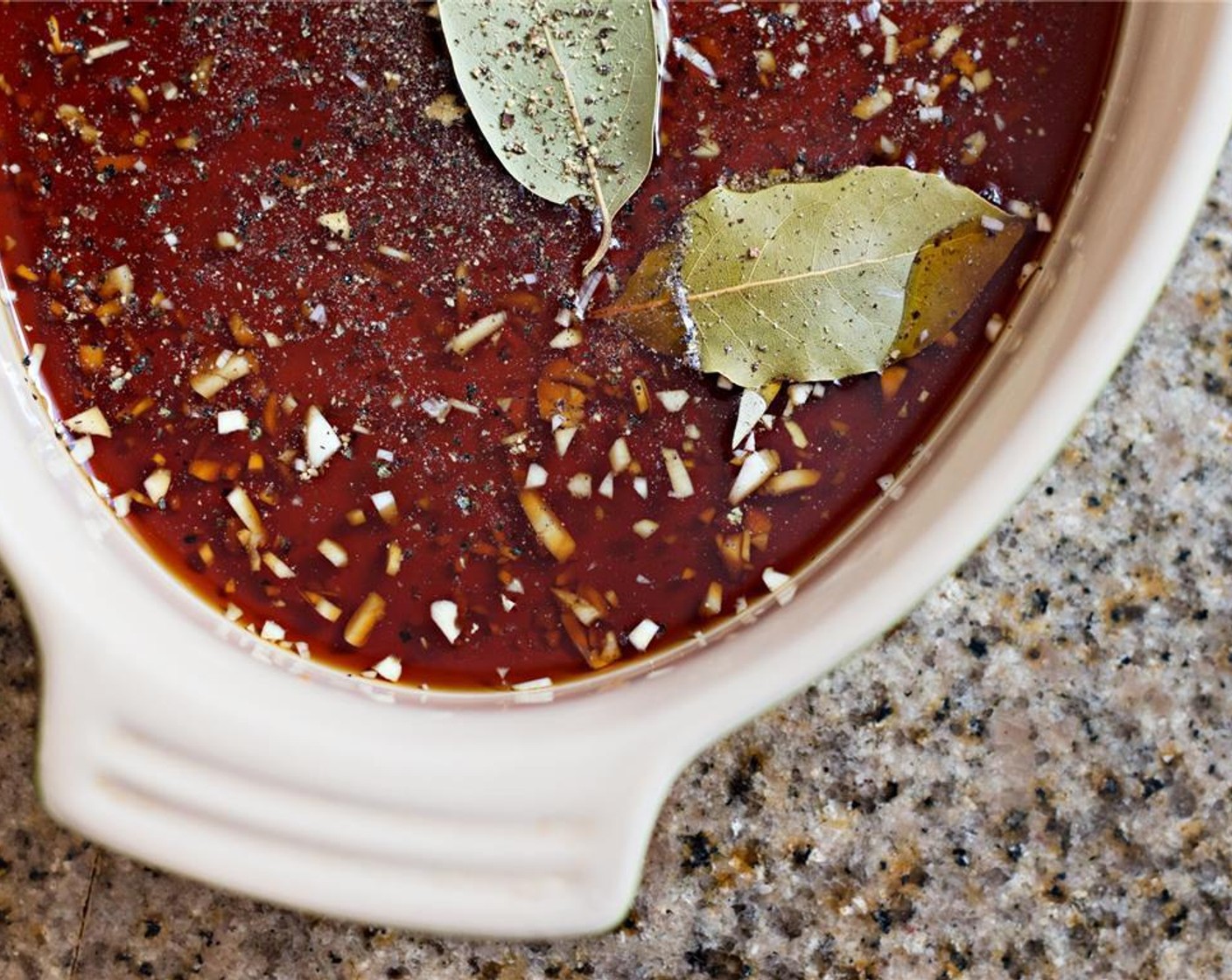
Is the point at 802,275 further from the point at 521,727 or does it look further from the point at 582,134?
the point at 521,727

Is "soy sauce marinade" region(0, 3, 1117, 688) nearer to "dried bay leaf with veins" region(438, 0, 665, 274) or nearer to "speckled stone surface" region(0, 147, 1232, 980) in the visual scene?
"dried bay leaf with veins" region(438, 0, 665, 274)

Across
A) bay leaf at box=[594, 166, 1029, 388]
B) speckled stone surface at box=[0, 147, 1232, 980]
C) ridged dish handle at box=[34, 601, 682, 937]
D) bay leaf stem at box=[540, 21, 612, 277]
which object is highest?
bay leaf stem at box=[540, 21, 612, 277]

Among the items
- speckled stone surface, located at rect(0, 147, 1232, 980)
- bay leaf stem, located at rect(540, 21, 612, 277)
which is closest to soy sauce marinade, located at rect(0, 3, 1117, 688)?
bay leaf stem, located at rect(540, 21, 612, 277)

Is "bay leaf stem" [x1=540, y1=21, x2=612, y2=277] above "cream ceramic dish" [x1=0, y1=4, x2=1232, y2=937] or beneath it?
above

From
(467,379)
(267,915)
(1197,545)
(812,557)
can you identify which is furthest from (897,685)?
(267,915)

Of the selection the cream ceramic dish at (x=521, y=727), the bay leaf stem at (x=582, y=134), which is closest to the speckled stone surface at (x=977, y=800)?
the cream ceramic dish at (x=521, y=727)
